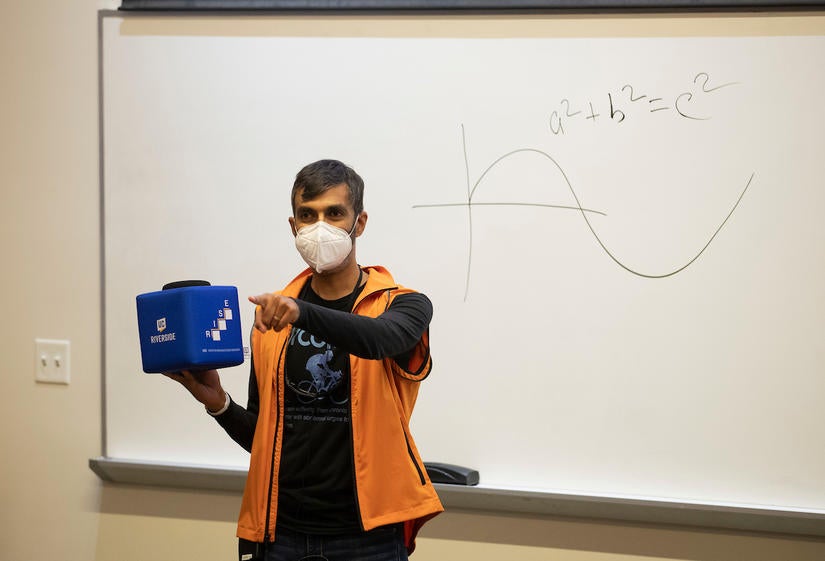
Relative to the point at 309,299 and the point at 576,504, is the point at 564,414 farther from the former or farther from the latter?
the point at 309,299

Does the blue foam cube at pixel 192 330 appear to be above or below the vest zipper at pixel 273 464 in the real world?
above

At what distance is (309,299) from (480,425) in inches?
32.4

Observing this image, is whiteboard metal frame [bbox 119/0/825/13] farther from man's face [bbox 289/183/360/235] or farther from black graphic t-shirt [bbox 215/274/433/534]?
black graphic t-shirt [bbox 215/274/433/534]

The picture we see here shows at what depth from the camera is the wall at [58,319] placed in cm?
233

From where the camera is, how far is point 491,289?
7.00ft

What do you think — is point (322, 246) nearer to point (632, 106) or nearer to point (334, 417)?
point (334, 417)

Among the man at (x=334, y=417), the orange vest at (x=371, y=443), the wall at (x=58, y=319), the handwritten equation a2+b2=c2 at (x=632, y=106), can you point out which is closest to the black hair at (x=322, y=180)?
the man at (x=334, y=417)

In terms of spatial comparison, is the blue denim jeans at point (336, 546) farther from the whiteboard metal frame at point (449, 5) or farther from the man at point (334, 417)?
the whiteboard metal frame at point (449, 5)

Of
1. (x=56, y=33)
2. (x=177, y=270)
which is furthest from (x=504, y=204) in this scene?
(x=56, y=33)

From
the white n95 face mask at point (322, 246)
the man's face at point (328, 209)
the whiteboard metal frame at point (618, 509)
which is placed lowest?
the whiteboard metal frame at point (618, 509)

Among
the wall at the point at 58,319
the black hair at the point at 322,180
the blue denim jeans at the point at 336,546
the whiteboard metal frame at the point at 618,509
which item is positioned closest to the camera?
the blue denim jeans at the point at 336,546

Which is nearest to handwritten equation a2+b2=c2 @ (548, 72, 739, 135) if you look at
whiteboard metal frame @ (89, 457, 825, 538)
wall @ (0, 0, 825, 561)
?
whiteboard metal frame @ (89, 457, 825, 538)

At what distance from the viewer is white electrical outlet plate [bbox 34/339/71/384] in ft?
7.73

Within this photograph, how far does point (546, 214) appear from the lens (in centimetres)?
211
